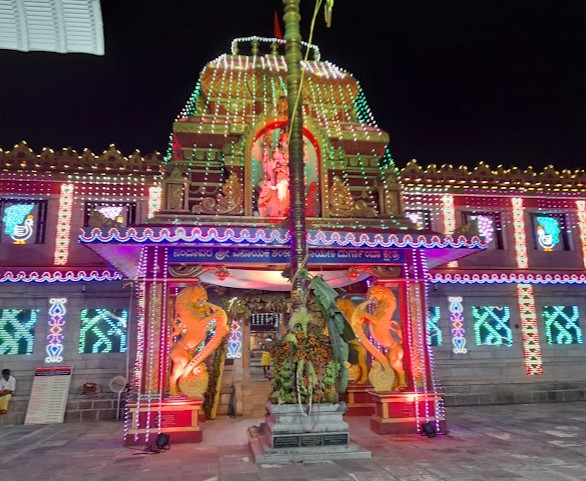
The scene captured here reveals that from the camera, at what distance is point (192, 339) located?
9.94 meters

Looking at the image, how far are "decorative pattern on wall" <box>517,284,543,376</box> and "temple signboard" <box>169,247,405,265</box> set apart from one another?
301 inches

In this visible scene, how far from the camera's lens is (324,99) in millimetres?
15891

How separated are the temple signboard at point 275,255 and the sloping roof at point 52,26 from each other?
5.11 meters

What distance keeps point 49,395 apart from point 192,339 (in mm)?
6250

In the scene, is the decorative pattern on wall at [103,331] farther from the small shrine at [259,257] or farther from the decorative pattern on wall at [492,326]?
the decorative pattern on wall at [492,326]

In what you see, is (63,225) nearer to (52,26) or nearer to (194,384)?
(52,26)

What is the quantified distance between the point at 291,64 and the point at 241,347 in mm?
8882

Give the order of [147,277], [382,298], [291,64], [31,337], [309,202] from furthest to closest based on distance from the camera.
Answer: [31,337] < [309,202] < [382,298] < [147,277] < [291,64]

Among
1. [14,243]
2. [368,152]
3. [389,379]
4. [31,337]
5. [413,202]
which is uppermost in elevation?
[368,152]

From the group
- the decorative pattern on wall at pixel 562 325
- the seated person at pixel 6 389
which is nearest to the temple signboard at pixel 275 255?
the seated person at pixel 6 389

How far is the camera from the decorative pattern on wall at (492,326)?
15.9 m

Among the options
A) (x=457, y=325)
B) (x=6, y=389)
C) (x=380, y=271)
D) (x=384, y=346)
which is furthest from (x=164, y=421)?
(x=457, y=325)

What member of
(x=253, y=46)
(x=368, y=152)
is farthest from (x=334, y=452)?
(x=253, y=46)

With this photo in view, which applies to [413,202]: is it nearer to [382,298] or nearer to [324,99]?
[324,99]
